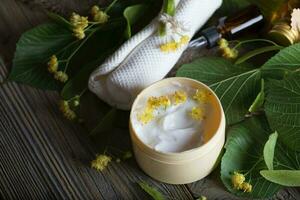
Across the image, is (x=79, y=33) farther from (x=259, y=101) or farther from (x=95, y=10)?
(x=259, y=101)

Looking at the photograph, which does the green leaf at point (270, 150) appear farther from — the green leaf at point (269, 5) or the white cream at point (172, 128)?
the green leaf at point (269, 5)

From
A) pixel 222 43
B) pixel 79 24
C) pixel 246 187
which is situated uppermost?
pixel 79 24

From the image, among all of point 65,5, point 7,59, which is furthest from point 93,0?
point 7,59

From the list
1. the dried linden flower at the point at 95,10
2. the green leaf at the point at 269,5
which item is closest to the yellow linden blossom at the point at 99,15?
the dried linden flower at the point at 95,10

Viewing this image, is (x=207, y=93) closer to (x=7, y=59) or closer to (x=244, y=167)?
(x=244, y=167)

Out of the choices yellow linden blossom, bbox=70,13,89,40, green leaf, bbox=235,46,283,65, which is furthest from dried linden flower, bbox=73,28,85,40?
green leaf, bbox=235,46,283,65

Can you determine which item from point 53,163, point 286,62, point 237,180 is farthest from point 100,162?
point 286,62
